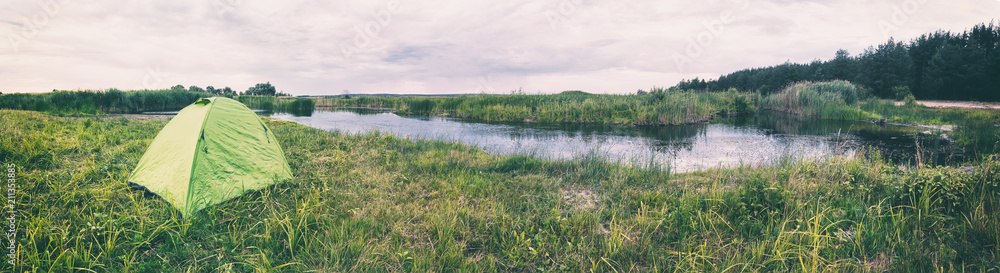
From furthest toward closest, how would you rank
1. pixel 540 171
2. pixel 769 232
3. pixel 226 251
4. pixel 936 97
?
pixel 936 97
pixel 540 171
pixel 769 232
pixel 226 251

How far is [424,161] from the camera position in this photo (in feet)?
25.4

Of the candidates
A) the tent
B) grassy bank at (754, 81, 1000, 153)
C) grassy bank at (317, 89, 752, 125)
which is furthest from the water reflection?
the tent

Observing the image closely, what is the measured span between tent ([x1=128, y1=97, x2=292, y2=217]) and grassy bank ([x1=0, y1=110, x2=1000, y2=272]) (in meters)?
0.21

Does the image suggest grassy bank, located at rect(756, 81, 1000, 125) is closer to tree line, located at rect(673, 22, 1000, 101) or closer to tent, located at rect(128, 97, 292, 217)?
tree line, located at rect(673, 22, 1000, 101)

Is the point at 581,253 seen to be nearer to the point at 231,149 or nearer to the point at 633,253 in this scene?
the point at 633,253

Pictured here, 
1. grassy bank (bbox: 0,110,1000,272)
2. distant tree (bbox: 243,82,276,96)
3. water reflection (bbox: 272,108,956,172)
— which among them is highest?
distant tree (bbox: 243,82,276,96)

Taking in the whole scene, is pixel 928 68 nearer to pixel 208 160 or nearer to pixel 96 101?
pixel 208 160

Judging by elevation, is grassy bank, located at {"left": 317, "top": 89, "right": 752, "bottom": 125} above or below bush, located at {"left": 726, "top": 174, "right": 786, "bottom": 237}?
above

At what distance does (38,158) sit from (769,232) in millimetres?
11273

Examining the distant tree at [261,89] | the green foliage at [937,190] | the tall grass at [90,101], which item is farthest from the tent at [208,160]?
the distant tree at [261,89]

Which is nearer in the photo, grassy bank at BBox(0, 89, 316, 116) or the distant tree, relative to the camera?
grassy bank at BBox(0, 89, 316, 116)

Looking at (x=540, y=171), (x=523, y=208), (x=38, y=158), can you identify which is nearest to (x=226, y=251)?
(x=523, y=208)

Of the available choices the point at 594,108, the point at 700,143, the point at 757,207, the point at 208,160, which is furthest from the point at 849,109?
the point at 208,160

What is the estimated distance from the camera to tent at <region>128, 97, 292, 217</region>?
15.8ft
